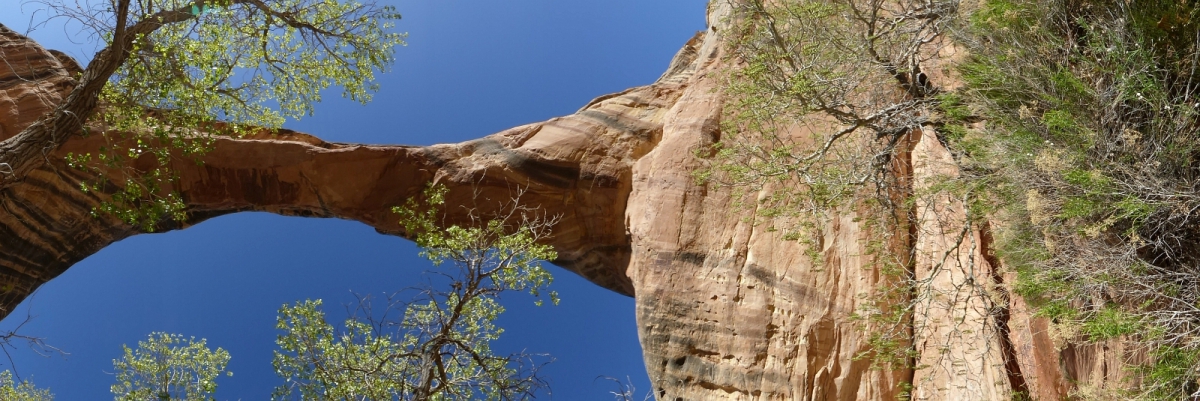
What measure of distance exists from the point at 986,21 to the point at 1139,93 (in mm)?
1849

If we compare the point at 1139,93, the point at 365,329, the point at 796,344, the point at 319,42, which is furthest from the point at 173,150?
the point at 1139,93

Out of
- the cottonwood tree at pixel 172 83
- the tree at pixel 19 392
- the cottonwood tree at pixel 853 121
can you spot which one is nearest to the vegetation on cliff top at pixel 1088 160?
the cottonwood tree at pixel 853 121

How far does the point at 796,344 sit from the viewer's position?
9.97 meters

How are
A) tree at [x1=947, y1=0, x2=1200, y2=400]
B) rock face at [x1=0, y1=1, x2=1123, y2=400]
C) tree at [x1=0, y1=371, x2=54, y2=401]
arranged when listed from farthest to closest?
tree at [x1=0, y1=371, x2=54, y2=401] < rock face at [x1=0, y1=1, x2=1123, y2=400] < tree at [x1=947, y1=0, x2=1200, y2=400]

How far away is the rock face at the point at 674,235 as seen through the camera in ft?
28.5

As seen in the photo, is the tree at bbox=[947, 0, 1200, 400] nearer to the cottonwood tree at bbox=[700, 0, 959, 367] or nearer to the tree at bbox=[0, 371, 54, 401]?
the cottonwood tree at bbox=[700, 0, 959, 367]

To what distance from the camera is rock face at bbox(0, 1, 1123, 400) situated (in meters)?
8.70

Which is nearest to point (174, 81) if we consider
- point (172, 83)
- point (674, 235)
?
point (172, 83)

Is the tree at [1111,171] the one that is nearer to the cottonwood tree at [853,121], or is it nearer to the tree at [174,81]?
the cottonwood tree at [853,121]

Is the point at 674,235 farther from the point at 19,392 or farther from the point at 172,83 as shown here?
the point at 19,392

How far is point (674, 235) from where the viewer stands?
11742mm

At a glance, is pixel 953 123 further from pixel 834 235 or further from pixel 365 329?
pixel 365 329

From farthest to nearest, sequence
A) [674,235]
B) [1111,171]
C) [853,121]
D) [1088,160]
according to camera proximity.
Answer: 1. [674,235]
2. [853,121]
3. [1088,160]
4. [1111,171]

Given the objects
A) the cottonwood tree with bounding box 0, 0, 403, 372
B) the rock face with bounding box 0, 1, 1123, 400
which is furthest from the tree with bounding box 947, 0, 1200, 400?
the cottonwood tree with bounding box 0, 0, 403, 372
